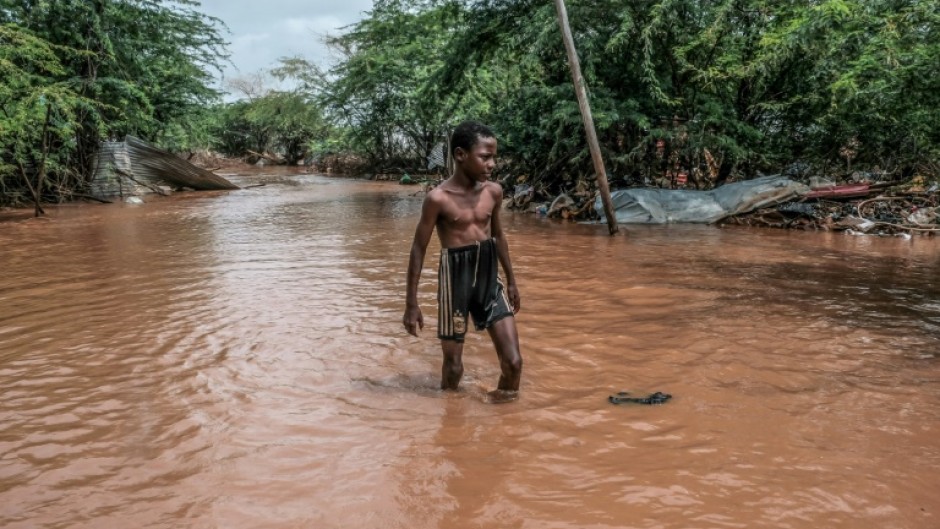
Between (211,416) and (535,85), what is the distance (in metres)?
11.5

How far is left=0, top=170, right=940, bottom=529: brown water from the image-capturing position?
7.77 feet

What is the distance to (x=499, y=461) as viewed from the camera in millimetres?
2705

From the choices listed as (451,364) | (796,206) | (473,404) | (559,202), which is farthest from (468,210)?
(559,202)

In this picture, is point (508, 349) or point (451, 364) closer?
point (508, 349)

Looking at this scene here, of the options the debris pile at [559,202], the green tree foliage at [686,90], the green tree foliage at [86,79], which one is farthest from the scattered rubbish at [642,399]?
the green tree foliage at [86,79]

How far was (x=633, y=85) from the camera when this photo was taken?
12281 mm

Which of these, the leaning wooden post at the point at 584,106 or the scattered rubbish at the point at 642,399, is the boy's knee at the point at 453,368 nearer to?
the scattered rubbish at the point at 642,399

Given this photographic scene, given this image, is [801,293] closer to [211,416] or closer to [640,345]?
[640,345]

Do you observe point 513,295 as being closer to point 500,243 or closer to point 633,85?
point 500,243

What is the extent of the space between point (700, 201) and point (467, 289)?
9035 mm

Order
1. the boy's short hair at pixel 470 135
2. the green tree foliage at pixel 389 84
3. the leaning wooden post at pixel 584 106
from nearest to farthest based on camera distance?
the boy's short hair at pixel 470 135 → the leaning wooden post at pixel 584 106 → the green tree foliage at pixel 389 84

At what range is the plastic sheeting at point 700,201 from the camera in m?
10.8

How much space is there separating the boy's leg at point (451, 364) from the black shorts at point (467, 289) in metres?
0.05

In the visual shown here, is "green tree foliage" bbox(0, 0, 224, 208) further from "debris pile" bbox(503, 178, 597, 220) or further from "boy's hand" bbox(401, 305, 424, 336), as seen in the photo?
"boy's hand" bbox(401, 305, 424, 336)
